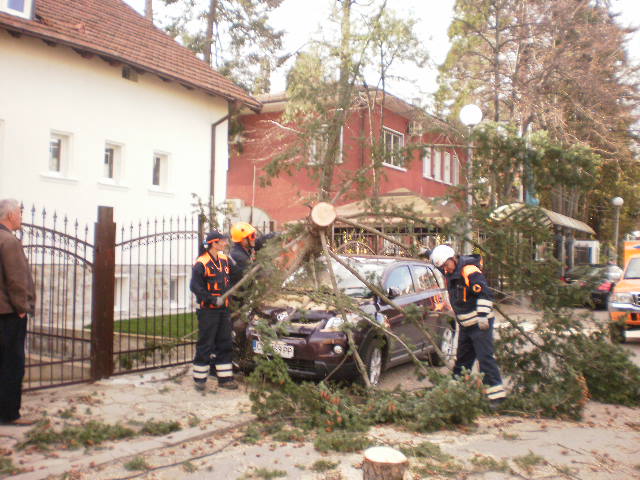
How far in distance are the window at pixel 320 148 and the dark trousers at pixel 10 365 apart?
3855mm

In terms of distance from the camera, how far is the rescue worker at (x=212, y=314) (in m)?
7.13

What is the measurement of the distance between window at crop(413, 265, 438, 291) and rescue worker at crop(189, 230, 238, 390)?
305 centimetres

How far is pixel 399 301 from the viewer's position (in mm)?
8398

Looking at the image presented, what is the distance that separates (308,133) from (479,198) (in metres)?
2.18

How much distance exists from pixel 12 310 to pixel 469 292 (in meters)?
4.54

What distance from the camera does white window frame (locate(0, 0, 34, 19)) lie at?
40.1 ft

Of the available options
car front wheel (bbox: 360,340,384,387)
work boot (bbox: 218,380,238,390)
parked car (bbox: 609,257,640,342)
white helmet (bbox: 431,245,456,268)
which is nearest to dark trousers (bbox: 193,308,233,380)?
work boot (bbox: 218,380,238,390)

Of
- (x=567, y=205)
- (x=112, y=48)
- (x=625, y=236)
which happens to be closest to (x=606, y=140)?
(x=567, y=205)

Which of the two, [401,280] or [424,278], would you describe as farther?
[424,278]

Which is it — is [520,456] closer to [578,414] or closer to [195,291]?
[578,414]

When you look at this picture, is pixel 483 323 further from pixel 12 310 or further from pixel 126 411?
pixel 12 310

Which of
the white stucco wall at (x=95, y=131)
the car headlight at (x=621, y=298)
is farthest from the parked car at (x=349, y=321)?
the white stucco wall at (x=95, y=131)

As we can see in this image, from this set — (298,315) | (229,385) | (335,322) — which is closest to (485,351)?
(335,322)

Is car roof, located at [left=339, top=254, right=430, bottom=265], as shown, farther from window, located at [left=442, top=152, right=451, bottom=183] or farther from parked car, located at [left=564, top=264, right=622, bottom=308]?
window, located at [left=442, top=152, right=451, bottom=183]
